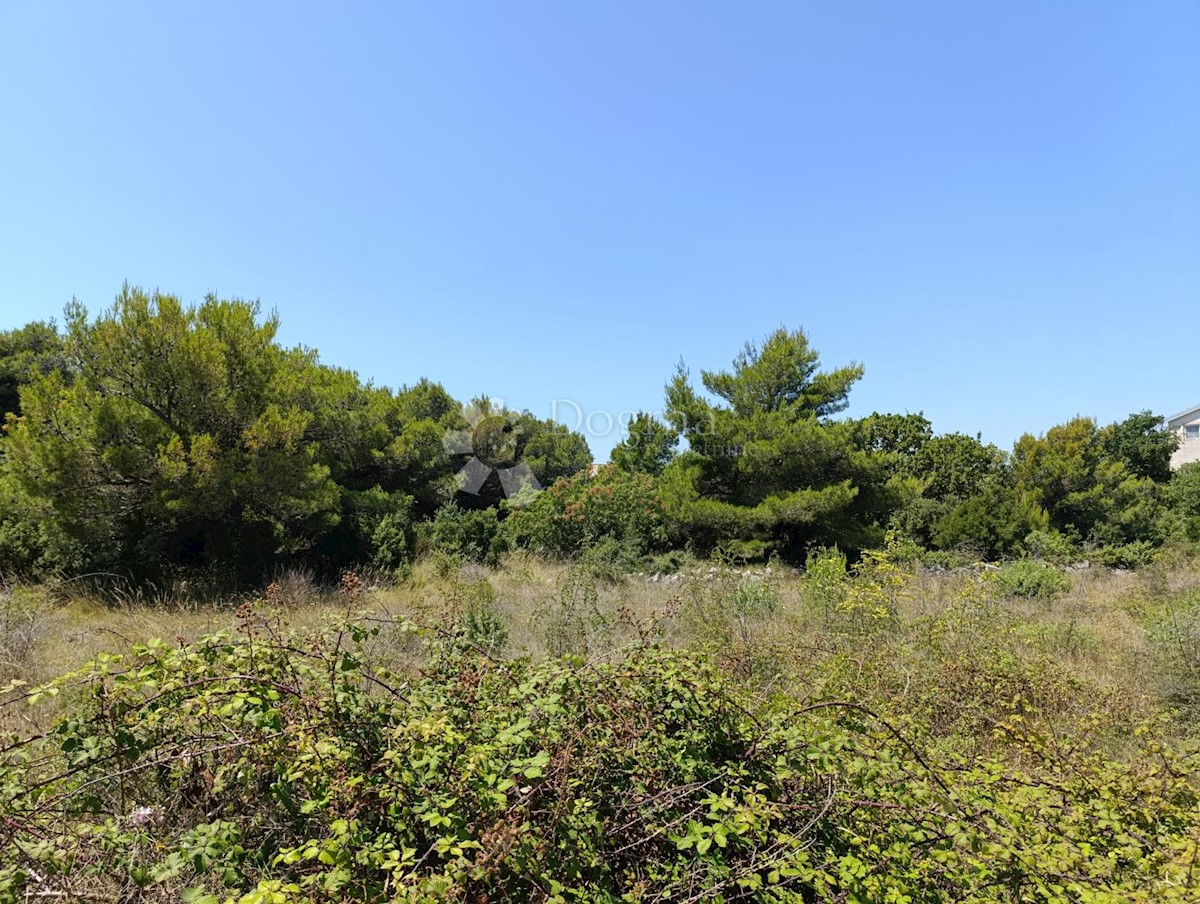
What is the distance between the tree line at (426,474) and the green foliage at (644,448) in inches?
5.3

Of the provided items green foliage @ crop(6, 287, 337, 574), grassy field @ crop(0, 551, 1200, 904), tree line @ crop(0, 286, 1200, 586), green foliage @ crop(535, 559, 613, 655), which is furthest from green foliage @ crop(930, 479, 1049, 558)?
green foliage @ crop(6, 287, 337, 574)

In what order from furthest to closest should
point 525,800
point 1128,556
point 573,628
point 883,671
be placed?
point 1128,556 → point 573,628 → point 883,671 → point 525,800

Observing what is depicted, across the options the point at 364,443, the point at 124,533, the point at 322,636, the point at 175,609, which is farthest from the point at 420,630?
the point at 364,443

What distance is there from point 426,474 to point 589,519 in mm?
4212

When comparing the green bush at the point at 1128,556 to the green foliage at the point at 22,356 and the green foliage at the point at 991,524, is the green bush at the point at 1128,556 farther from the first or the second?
the green foliage at the point at 22,356

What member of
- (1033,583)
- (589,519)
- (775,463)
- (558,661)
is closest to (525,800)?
(558,661)

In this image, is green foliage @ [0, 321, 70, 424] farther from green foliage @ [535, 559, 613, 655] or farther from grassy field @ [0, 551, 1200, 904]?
green foliage @ [535, 559, 613, 655]

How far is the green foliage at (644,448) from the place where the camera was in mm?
17672

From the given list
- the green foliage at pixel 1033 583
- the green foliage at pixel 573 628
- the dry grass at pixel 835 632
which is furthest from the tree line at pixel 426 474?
the green foliage at pixel 573 628

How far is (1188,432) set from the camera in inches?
1238

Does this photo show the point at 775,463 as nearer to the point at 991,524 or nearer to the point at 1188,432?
the point at 991,524

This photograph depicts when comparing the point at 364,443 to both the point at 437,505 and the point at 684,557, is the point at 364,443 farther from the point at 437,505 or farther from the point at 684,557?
the point at 684,557

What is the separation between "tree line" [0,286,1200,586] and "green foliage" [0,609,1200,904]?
6632mm

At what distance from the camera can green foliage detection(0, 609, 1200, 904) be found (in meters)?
1.39
